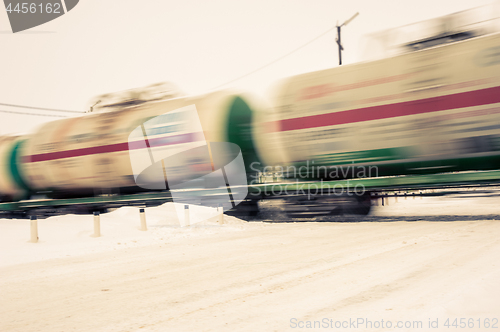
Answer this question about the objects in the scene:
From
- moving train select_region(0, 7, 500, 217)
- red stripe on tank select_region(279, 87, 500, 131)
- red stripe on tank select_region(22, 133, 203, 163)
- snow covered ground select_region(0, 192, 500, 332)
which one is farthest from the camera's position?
red stripe on tank select_region(22, 133, 203, 163)

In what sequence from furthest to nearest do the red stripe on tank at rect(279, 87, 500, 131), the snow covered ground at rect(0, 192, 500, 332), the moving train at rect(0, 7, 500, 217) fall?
the moving train at rect(0, 7, 500, 217) → the red stripe on tank at rect(279, 87, 500, 131) → the snow covered ground at rect(0, 192, 500, 332)

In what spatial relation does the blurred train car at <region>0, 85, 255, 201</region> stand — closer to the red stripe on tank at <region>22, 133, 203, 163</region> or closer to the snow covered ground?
the red stripe on tank at <region>22, 133, 203, 163</region>

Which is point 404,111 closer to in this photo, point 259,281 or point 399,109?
point 399,109

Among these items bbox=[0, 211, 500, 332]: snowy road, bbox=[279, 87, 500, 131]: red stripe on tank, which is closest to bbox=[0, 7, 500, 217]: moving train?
bbox=[279, 87, 500, 131]: red stripe on tank

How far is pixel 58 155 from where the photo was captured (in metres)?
10.5

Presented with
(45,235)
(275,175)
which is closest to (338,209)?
(275,175)

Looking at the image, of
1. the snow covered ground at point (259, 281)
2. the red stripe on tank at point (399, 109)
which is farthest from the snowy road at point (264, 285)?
the red stripe on tank at point (399, 109)

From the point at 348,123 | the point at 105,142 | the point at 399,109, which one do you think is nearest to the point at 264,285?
the point at 348,123

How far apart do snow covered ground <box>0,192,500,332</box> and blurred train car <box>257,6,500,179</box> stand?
1442mm

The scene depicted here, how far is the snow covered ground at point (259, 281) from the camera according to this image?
2740mm

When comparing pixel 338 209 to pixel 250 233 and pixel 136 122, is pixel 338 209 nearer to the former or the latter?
pixel 250 233

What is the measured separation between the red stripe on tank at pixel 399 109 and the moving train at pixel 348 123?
0.06ft

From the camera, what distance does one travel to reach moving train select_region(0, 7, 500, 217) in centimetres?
675

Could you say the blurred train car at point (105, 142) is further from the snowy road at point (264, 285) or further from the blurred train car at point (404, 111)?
the snowy road at point (264, 285)
